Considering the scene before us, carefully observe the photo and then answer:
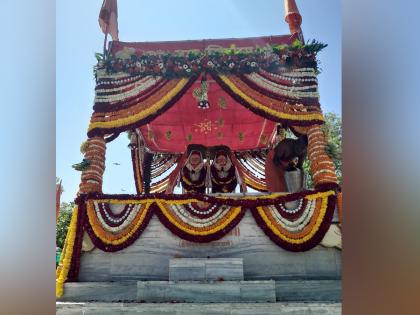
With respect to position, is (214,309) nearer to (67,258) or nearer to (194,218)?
(194,218)

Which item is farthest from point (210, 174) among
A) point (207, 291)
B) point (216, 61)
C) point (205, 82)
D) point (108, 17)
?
point (207, 291)

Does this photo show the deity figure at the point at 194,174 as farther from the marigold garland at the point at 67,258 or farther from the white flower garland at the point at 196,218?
the marigold garland at the point at 67,258

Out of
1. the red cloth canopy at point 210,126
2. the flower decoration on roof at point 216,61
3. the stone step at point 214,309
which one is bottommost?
the stone step at point 214,309

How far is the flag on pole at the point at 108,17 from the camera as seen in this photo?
713 centimetres

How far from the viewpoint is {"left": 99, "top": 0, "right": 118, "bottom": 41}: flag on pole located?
7.13 m

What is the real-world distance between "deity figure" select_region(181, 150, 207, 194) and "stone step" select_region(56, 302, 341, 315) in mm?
4935

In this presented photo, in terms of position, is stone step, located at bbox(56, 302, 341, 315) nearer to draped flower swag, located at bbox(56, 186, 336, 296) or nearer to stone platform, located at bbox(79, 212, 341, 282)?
stone platform, located at bbox(79, 212, 341, 282)

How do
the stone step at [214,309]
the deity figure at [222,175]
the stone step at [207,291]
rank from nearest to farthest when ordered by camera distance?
the stone step at [214,309], the stone step at [207,291], the deity figure at [222,175]

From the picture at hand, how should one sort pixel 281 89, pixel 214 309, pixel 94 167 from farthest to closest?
pixel 281 89 < pixel 94 167 < pixel 214 309

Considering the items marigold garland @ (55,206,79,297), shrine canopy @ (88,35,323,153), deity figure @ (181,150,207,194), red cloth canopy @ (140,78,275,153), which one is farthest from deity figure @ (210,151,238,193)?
marigold garland @ (55,206,79,297)

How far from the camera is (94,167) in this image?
6.25 m

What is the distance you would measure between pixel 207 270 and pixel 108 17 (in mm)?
4659

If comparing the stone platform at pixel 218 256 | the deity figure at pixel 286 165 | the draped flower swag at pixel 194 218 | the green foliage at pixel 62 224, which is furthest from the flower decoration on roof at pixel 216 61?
the green foliage at pixel 62 224

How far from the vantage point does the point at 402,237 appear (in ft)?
2.60
